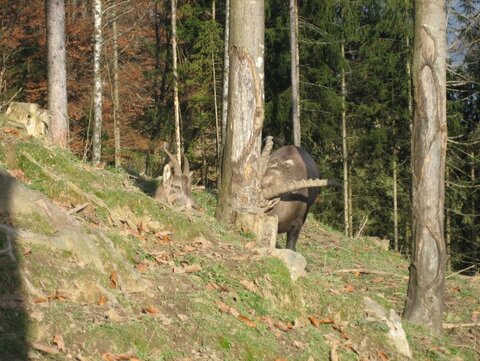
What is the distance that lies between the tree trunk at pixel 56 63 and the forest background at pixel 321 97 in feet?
30.3

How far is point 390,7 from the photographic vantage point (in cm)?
2720

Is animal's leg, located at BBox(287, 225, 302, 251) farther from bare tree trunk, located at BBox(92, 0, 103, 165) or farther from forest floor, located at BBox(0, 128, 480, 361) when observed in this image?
bare tree trunk, located at BBox(92, 0, 103, 165)

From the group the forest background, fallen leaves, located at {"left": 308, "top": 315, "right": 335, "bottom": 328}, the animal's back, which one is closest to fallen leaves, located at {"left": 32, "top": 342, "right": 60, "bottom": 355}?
fallen leaves, located at {"left": 308, "top": 315, "right": 335, "bottom": 328}

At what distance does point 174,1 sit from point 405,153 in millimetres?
11865

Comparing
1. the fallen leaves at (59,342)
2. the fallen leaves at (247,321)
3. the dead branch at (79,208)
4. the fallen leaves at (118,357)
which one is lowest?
the fallen leaves at (247,321)

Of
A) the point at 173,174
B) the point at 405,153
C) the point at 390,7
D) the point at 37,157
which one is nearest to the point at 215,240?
the point at 37,157

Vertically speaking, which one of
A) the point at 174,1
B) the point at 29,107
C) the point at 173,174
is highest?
the point at 174,1

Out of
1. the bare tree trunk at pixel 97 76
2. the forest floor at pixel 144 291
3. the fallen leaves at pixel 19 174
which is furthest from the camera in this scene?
the bare tree trunk at pixel 97 76

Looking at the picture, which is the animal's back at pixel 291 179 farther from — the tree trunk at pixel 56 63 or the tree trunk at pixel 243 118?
the tree trunk at pixel 56 63

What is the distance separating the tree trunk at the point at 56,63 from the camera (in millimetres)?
14562

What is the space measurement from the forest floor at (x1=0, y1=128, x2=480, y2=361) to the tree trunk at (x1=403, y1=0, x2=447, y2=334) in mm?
417

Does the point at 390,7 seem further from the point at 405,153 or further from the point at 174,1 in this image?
the point at 174,1

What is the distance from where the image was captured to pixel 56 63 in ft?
48.5

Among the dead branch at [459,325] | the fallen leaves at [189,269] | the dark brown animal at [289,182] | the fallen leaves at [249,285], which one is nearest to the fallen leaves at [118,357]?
the fallen leaves at [189,269]
